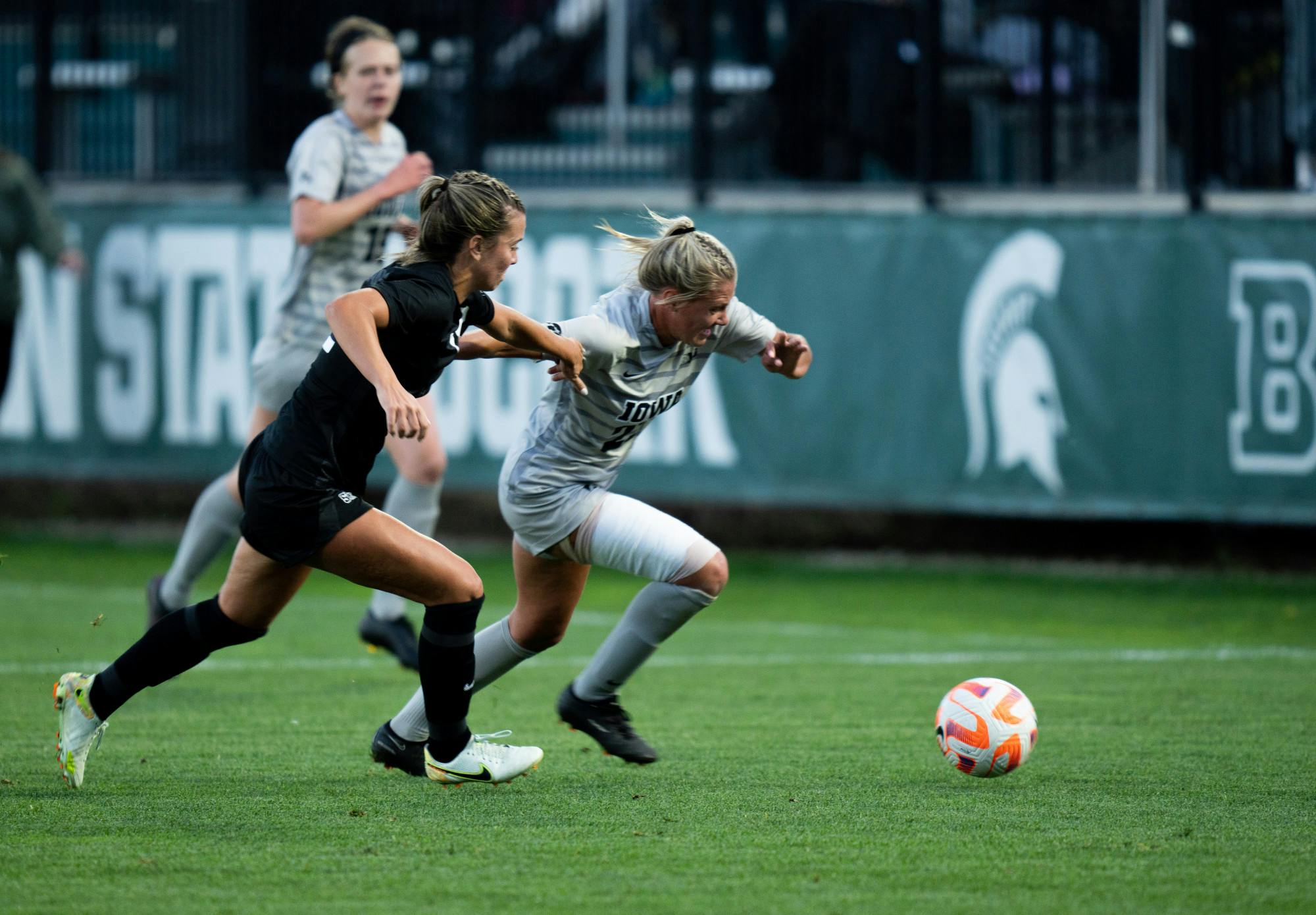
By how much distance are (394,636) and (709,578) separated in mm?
2289

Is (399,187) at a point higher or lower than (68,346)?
higher

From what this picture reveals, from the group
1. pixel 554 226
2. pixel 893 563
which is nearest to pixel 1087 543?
pixel 893 563

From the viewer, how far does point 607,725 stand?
5.39 metres

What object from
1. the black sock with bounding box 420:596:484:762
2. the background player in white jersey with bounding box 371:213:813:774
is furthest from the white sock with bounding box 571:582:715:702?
the black sock with bounding box 420:596:484:762

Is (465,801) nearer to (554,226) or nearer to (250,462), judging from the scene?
(250,462)

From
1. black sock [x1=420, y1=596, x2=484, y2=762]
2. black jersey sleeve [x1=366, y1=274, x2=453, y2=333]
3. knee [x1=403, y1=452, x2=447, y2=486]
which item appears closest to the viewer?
black jersey sleeve [x1=366, y1=274, x2=453, y2=333]

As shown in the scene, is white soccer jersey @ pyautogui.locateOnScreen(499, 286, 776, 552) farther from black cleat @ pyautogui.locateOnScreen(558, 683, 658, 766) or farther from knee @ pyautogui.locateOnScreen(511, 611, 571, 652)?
black cleat @ pyautogui.locateOnScreen(558, 683, 658, 766)

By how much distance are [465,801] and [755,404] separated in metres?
6.74

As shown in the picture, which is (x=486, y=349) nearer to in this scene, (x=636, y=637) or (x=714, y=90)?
(x=636, y=637)

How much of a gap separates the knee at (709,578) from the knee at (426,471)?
2.09 meters

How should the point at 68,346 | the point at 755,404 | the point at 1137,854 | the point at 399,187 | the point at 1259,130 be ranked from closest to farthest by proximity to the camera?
the point at 1137,854, the point at 399,187, the point at 1259,130, the point at 755,404, the point at 68,346

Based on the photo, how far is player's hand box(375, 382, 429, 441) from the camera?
4391 millimetres

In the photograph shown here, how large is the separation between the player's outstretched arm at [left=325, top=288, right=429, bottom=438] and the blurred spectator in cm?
802

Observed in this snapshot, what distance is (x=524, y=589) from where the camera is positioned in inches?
213
